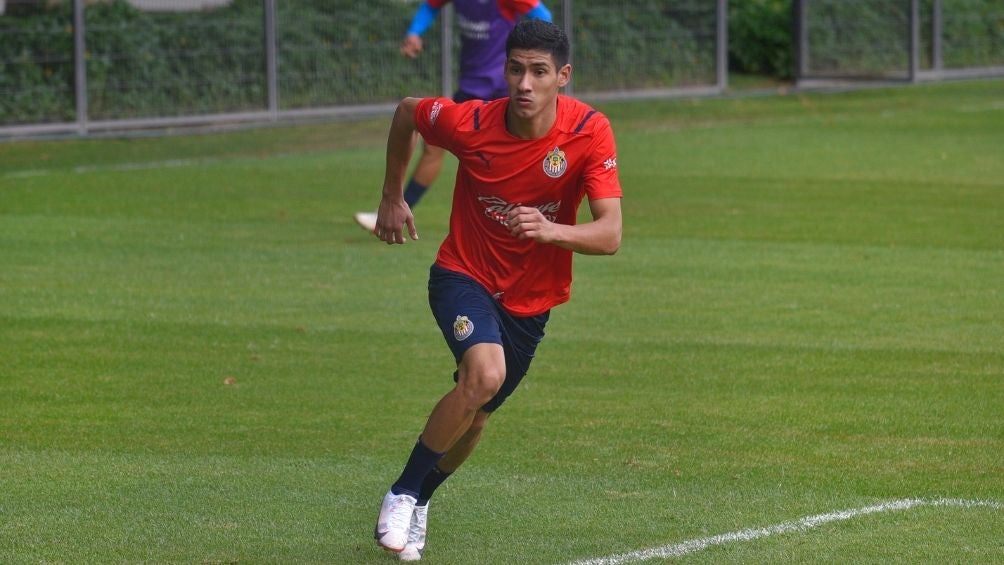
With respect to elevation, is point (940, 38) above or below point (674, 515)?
above

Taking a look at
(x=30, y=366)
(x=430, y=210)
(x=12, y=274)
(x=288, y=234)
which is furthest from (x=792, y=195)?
(x=30, y=366)

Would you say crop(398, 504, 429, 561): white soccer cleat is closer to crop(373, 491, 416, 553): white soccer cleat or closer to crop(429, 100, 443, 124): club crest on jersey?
crop(373, 491, 416, 553): white soccer cleat

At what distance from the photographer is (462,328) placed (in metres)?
6.46

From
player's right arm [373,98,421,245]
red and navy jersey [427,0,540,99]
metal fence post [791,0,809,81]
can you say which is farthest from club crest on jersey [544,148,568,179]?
metal fence post [791,0,809,81]

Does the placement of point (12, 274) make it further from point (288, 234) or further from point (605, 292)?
point (605, 292)

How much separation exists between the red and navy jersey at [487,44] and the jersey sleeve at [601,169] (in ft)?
26.7

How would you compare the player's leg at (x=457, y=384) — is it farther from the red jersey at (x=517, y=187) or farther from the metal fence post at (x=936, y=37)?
the metal fence post at (x=936, y=37)

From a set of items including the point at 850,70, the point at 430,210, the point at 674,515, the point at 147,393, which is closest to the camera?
the point at 674,515

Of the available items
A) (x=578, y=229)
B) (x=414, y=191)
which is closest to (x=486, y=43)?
(x=414, y=191)

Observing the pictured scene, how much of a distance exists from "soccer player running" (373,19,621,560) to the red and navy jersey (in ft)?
26.0

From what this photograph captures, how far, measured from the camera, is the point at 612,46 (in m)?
27.6

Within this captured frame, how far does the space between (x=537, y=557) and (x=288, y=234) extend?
8848mm

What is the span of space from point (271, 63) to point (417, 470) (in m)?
18.0

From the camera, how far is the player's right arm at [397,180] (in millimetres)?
6957
